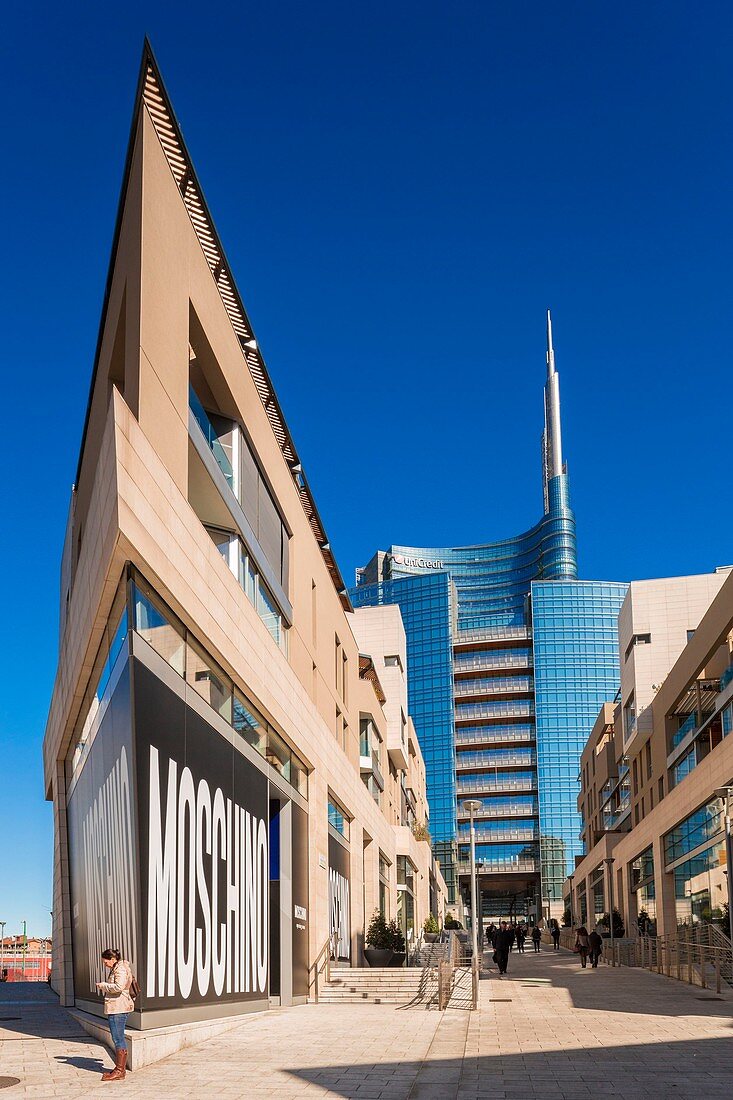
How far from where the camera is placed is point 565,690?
451 ft

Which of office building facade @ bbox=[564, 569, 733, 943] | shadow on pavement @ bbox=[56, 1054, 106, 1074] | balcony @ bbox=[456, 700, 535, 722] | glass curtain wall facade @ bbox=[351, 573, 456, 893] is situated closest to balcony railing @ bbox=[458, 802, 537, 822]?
glass curtain wall facade @ bbox=[351, 573, 456, 893]

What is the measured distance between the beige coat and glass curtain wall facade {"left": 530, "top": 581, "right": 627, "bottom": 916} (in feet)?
403

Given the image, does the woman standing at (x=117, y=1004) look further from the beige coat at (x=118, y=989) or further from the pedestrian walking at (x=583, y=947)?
the pedestrian walking at (x=583, y=947)

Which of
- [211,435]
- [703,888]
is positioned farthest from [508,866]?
[211,435]

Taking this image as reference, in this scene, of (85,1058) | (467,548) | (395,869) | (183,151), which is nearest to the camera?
(85,1058)

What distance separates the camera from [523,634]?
14062 cm

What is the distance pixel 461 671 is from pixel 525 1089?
129451 mm

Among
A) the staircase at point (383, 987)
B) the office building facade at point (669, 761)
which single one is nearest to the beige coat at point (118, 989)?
the staircase at point (383, 987)

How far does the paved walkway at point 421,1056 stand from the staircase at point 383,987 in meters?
1.06

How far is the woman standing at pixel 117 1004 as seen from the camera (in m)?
11.8

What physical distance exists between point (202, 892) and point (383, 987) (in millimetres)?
10455

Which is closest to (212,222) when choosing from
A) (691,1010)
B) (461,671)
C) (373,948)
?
(691,1010)

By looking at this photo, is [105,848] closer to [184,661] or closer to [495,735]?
[184,661]

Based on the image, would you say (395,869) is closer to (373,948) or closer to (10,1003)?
(373,948)
